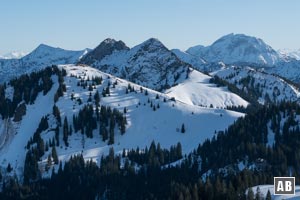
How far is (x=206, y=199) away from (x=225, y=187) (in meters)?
6.53

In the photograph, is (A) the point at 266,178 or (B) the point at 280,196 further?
(A) the point at 266,178

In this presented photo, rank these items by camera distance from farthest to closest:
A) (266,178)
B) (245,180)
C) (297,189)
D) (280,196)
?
(266,178), (245,180), (297,189), (280,196)

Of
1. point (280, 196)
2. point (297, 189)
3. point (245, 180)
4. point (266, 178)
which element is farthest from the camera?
point (266, 178)

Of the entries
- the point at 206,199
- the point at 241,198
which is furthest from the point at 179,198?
the point at 241,198

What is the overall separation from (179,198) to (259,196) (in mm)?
24755

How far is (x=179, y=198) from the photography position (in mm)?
163500

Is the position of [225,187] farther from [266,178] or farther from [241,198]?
[266,178]

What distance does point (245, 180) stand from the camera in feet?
563

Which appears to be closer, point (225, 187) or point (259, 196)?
point (259, 196)

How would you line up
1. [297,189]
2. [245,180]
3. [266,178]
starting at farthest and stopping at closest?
1. [266,178]
2. [245,180]
3. [297,189]

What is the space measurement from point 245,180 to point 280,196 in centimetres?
2510

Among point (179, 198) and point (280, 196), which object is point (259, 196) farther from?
point (179, 198)

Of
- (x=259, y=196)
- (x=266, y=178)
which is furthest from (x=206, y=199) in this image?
(x=266, y=178)

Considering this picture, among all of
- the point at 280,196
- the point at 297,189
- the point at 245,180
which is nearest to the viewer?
the point at 280,196
